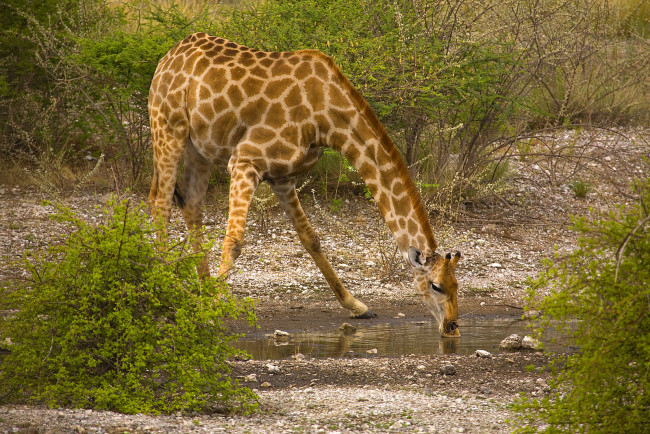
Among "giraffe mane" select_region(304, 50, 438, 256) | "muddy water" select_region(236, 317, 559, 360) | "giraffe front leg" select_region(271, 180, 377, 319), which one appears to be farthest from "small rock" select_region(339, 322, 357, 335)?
"giraffe mane" select_region(304, 50, 438, 256)

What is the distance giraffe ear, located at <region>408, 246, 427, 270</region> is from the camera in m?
6.82

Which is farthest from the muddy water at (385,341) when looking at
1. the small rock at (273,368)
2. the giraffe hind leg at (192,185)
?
the giraffe hind leg at (192,185)

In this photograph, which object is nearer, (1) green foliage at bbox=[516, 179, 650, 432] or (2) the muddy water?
(1) green foliage at bbox=[516, 179, 650, 432]

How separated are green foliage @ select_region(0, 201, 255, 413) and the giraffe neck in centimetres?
241

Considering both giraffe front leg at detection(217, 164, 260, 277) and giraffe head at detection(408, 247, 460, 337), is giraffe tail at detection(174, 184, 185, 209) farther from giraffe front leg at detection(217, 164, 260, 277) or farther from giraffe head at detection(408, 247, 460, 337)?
giraffe head at detection(408, 247, 460, 337)

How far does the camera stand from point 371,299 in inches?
343

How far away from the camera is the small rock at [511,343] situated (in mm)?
6750

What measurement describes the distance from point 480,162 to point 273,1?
344 centimetres

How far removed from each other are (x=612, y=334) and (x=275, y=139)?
4194mm

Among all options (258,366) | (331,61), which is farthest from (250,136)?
(258,366)

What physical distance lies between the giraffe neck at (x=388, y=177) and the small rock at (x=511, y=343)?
3.05 feet

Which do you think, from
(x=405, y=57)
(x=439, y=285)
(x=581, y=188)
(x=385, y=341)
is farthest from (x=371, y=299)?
(x=581, y=188)

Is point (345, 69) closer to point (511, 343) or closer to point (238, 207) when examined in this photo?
point (238, 207)

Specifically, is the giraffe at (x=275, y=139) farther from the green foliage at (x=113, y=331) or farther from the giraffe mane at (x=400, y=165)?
the green foliage at (x=113, y=331)
